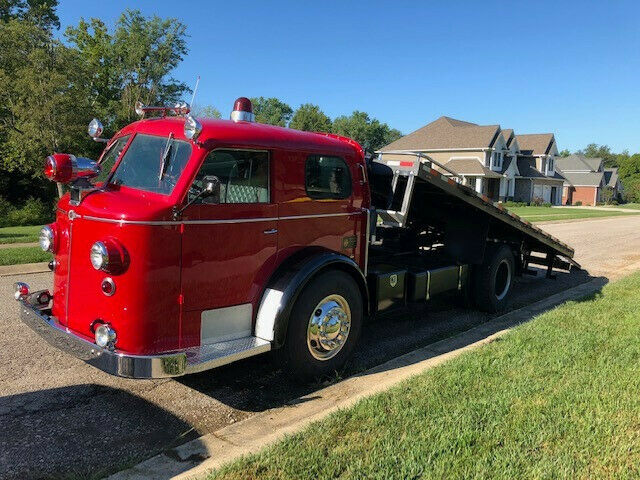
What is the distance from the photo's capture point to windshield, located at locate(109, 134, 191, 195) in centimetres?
404

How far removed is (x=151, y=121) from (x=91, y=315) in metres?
1.75

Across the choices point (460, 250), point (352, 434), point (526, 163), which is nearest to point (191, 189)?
point (352, 434)

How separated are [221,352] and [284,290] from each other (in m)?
0.72

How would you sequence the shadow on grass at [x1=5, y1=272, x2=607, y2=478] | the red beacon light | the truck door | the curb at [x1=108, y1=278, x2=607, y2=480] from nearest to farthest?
1. the curb at [x1=108, y1=278, x2=607, y2=480]
2. the shadow on grass at [x1=5, y1=272, x2=607, y2=478]
3. the truck door
4. the red beacon light

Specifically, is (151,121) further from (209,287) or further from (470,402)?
(470,402)

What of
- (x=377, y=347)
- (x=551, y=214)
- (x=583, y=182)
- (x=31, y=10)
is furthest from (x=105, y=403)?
(x=583, y=182)

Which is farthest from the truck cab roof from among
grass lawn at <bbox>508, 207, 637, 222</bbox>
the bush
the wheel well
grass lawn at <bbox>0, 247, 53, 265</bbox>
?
the bush

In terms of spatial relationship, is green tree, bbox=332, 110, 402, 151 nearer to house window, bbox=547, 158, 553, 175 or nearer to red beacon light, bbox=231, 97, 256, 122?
house window, bbox=547, 158, 553, 175

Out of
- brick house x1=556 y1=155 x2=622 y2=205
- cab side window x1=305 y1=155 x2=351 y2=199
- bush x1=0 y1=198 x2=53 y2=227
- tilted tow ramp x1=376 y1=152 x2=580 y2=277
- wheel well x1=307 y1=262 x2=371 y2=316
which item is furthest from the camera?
brick house x1=556 y1=155 x2=622 y2=205

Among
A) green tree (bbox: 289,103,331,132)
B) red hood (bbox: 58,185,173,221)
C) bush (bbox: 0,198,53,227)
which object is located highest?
green tree (bbox: 289,103,331,132)

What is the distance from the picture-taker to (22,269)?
981cm

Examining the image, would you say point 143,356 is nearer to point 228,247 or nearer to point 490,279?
point 228,247

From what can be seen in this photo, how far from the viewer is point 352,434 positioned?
3.59 meters

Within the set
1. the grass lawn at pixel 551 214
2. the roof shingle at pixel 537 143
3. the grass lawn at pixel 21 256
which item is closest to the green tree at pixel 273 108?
the roof shingle at pixel 537 143
